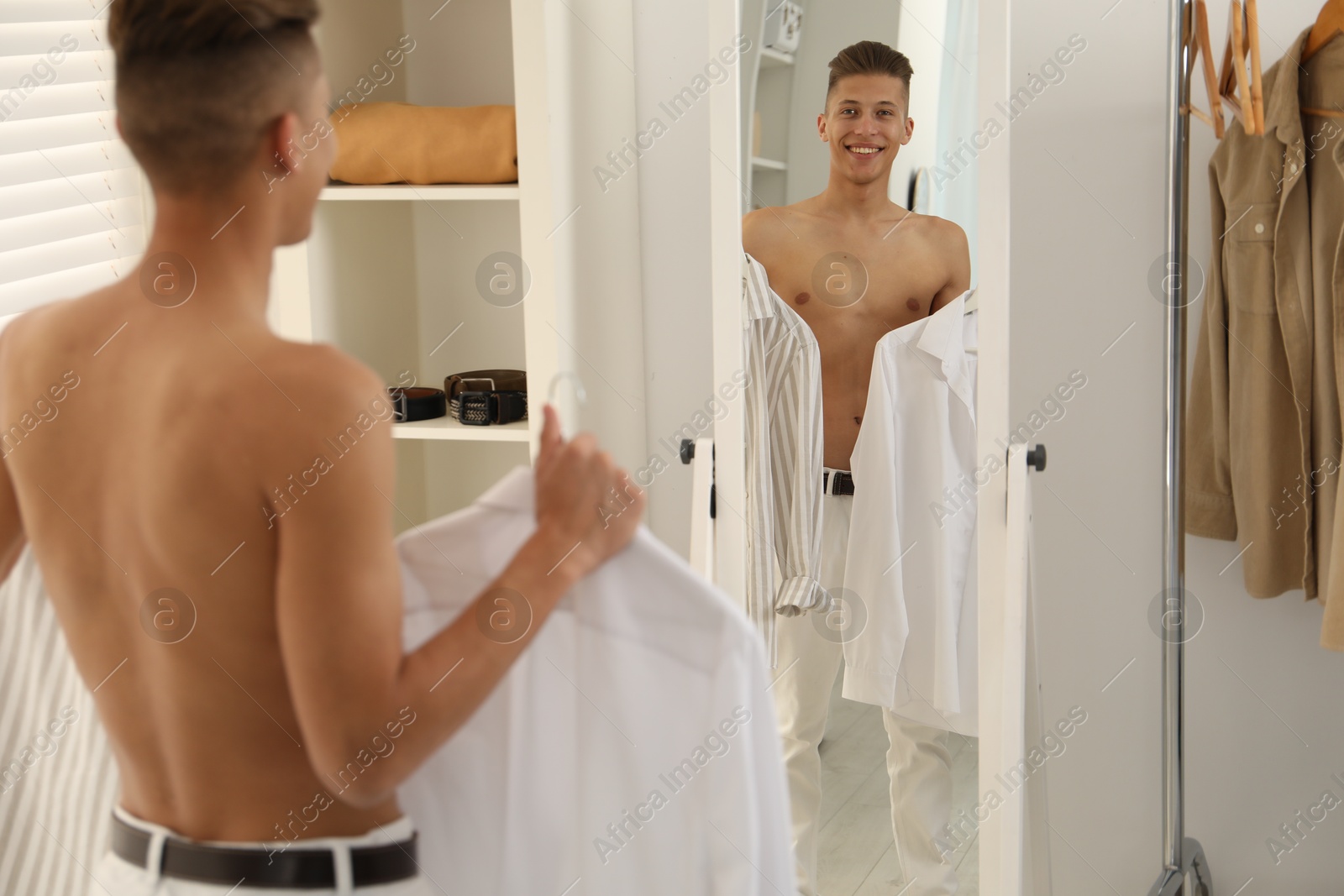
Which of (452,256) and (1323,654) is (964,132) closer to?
(452,256)

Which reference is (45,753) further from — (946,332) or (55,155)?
(946,332)

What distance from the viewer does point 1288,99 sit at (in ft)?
4.52

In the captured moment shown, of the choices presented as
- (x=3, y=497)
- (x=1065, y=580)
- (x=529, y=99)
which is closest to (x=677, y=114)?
(x=529, y=99)

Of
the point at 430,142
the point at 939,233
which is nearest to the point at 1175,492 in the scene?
the point at 939,233

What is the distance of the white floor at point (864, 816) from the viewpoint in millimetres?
1303

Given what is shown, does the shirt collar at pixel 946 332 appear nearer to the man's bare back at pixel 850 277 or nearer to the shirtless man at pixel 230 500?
the man's bare back at pixel 850 277

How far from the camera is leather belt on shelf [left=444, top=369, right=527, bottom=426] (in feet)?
2.16

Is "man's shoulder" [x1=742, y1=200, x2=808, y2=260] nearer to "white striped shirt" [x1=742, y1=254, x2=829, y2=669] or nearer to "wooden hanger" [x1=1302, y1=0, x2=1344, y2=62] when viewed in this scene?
"white striped shirt" [x1=742, y1=254, x2=829, y2=669]

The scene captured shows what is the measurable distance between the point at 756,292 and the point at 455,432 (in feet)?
2.33

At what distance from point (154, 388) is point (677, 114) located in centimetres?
131

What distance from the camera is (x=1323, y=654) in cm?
163

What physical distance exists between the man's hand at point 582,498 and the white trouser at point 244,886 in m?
0.17

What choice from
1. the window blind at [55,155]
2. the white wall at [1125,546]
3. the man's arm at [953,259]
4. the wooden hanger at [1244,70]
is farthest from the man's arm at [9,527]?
the white wall at [1125,546]

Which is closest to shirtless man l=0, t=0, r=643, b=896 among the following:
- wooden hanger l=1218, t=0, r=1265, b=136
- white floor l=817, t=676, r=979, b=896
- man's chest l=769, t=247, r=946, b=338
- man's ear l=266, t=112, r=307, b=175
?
man's ear l=266, t=112, r=307, b=175
